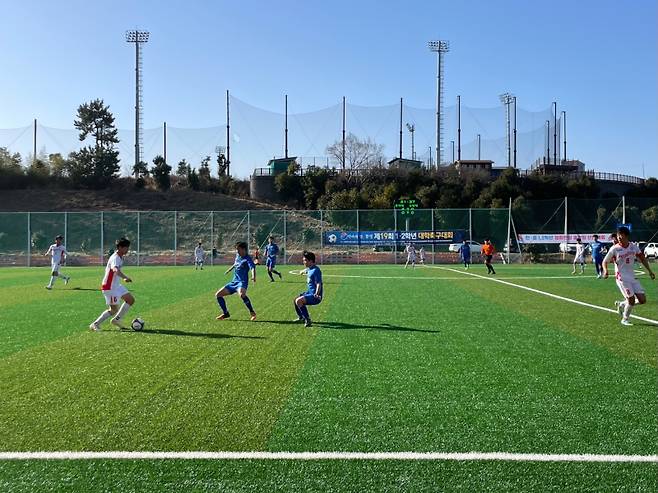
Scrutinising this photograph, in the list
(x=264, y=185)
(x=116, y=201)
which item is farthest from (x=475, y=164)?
(x=116, y=201)

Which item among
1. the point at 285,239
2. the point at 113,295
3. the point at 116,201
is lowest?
the point at 113,295

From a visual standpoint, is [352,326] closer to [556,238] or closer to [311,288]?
[311,288]

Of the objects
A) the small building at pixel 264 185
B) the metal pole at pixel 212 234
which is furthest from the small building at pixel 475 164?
the metal pole at pixel 212 234

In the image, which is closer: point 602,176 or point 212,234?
point 212,234

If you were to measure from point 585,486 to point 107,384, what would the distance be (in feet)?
16.8

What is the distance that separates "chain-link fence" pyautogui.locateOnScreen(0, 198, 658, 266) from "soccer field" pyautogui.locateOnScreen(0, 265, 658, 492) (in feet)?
102

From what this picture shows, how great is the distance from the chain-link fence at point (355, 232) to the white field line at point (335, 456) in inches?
1469

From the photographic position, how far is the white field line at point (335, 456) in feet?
15.4

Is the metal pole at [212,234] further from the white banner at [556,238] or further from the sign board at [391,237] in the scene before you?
the white banner at [556,238]

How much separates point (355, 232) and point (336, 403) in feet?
124

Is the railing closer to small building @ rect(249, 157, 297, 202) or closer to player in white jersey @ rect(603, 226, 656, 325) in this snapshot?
small building @ rect(249, 157, 297, 202)

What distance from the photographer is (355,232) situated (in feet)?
144

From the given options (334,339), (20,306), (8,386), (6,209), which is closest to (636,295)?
(334,339)

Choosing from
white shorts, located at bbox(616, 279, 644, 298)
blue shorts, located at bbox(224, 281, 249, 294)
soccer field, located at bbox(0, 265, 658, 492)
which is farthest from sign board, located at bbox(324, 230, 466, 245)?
white shorts, located at bbox(616, 279, 644, 298)
